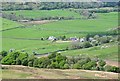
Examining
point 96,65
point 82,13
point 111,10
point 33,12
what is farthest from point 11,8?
point 96,65

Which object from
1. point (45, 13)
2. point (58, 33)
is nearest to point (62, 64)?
point (58, 33)

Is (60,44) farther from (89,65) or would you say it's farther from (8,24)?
(89,65)

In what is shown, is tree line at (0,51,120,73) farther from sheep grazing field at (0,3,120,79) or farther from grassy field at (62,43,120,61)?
grassy field at (62,43,120,61)

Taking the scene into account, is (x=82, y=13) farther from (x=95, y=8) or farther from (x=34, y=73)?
(x=34, y=73)

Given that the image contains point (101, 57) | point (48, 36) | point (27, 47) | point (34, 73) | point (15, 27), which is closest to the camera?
point (34, 73)

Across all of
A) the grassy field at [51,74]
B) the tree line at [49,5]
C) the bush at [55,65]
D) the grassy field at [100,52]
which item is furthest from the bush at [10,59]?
the tree line at [49,5]

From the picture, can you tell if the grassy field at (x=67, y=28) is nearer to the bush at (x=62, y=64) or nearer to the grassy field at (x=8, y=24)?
the grassy field at (x=8, y=24)
